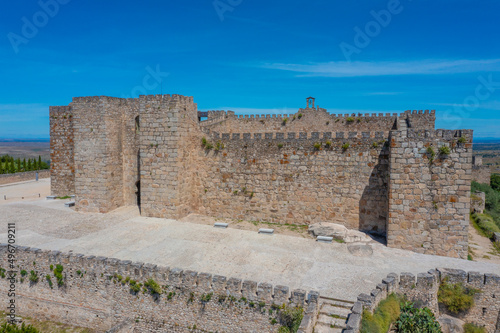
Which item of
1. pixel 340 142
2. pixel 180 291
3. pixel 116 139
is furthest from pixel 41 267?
pixel 340 142

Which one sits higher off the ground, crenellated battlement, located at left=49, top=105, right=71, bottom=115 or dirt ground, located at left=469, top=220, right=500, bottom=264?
crenellated battlement, located at left=49, top=105, right=71, bottom=115

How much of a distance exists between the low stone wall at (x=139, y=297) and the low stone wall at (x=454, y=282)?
3196 mm

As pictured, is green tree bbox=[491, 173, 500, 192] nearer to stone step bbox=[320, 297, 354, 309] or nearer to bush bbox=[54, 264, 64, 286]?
stone step bbox=[320, 297, 354, 309]

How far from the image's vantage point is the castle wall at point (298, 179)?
14477 millimetres

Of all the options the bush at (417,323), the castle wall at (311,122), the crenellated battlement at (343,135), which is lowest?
the bush at (417,323)

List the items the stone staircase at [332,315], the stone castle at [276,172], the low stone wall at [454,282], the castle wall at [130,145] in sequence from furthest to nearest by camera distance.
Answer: the castle wall at [130,145] → the stone castle at [276,172] → the low stone wall at [454,282] → the stone staircase at [332,315]

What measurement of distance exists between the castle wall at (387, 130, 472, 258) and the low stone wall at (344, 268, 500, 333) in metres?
2.19

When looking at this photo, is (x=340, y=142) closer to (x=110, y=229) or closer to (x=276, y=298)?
(x=276, y=298)

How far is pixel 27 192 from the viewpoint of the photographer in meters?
24.5

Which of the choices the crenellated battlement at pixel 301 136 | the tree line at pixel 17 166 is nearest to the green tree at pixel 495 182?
the crenellated battlement at pixel 301 136

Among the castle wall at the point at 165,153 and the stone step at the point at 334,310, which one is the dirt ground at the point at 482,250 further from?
the castle wall at the point at 165,153

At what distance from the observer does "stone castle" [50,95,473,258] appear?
12.4 metres

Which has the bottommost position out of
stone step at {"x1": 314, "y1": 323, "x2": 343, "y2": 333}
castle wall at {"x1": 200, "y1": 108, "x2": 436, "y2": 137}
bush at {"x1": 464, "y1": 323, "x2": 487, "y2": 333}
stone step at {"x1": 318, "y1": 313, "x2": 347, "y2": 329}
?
bush at {"x1": 464, "y1": 323, "x2": 487, "y2": 333}

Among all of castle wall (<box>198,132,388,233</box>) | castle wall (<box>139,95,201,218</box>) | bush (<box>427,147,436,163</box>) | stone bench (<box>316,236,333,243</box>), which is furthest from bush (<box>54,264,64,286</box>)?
bush (<box>427,147,436,163</box>)
